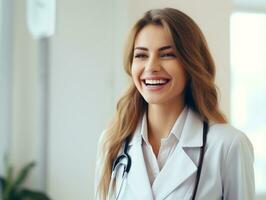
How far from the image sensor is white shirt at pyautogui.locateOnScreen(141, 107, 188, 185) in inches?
49.4

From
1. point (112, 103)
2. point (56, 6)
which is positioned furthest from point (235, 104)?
point (56, 6)

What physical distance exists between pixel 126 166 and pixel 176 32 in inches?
17.7

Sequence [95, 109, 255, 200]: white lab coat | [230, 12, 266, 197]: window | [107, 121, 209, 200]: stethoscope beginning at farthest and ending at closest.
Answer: [230, 12, 266, 197]: window < [107, 121, 209, 200]: stethoscope < [95, 109, 255, 200]: white lab coat

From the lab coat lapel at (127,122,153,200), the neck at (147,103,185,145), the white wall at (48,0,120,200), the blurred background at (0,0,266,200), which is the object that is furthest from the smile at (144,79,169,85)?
the white wall at (48,0,120,200)

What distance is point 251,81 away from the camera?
3254mm

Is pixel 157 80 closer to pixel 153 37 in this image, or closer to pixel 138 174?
pixel 153 37

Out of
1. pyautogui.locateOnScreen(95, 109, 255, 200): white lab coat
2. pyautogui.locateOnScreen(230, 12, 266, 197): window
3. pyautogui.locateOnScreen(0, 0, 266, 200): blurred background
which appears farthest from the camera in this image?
pyautogui.locateOnScreen(230, 12, 266, 197): window

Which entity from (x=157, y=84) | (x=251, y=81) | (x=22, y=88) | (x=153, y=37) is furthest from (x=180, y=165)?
(x=251, y=81)

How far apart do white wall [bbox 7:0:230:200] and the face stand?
160cm

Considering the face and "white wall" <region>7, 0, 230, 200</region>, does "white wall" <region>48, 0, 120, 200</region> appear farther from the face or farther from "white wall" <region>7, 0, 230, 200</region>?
the face

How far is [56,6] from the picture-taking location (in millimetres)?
2820

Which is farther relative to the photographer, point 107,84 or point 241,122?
point 241,122

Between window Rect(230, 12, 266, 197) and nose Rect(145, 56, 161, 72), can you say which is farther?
window Rect(230, 12, 266, 197)

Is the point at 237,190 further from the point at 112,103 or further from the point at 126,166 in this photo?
the point at 112,103
